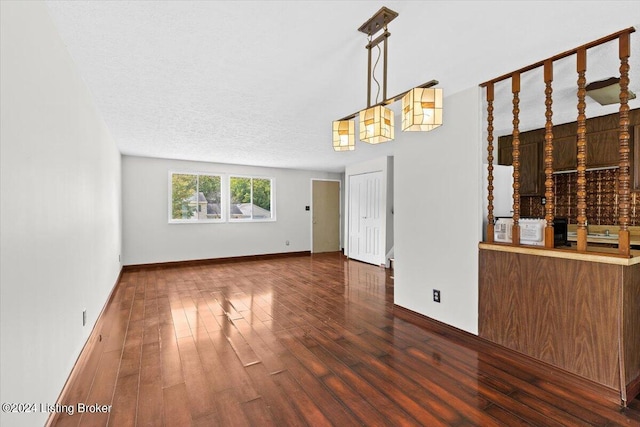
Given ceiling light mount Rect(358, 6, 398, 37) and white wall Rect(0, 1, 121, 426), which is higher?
ceiling light mount Rect(358, 6, 398, 37)

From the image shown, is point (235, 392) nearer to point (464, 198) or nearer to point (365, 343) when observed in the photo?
point (365, 343)

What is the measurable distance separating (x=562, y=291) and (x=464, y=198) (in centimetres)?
102

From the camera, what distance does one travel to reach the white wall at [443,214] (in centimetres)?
269

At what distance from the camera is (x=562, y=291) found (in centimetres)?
211

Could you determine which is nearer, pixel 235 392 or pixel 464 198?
pixel 235 392

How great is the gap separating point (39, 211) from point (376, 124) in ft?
6.27

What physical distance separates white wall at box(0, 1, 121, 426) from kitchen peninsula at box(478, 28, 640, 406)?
306 cm

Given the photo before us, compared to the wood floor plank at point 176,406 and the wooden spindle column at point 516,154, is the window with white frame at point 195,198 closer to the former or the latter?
the wood floor plank at point 176,406

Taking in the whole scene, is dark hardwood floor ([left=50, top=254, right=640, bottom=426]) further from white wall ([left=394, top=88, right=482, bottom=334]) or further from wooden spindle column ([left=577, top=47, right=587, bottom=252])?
wooden spindle column ([left=577, top=47, right=587, bottom=252])

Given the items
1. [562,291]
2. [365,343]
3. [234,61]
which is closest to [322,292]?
[365,343]

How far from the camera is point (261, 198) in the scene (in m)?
7.31

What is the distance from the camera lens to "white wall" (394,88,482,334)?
8.84 ft

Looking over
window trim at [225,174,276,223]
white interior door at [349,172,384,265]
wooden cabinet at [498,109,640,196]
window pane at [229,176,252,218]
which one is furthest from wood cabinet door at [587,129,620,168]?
window pane at [229,176,252,218]

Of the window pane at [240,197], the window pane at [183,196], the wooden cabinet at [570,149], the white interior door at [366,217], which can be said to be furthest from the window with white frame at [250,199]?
the wooden cabinet at [570,149]
